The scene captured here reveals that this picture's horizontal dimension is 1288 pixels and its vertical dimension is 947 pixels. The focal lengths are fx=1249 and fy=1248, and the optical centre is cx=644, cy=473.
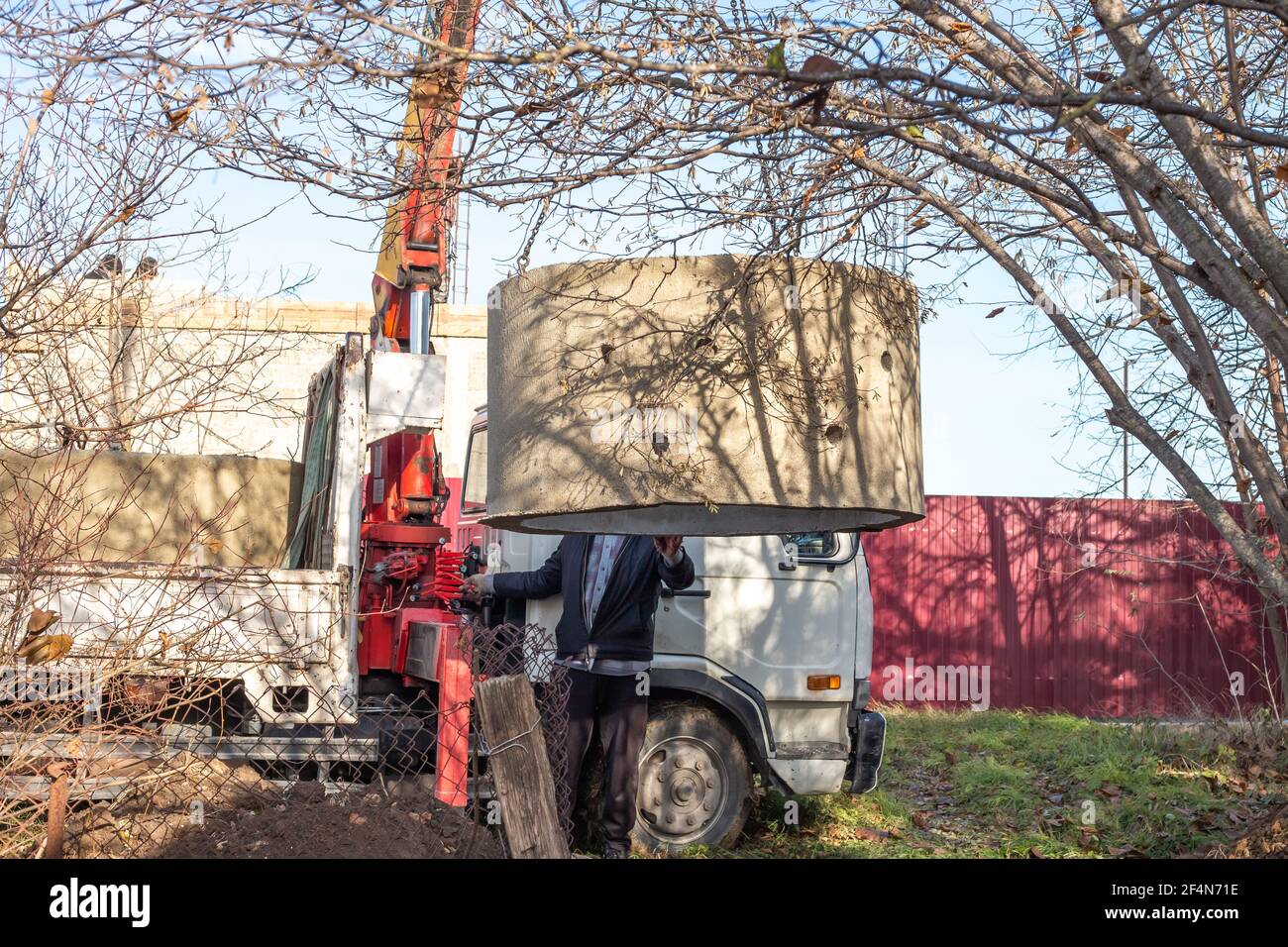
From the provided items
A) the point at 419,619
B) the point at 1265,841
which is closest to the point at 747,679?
the point at 419,619

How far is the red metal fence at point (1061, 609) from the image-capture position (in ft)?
50.3

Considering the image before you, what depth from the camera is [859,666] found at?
7176 millimetres

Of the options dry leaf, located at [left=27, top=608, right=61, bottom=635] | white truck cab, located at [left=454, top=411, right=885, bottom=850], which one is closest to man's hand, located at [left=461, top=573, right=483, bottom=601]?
white truck cab, located at [left=454, top=411, right=885, bottom=850]

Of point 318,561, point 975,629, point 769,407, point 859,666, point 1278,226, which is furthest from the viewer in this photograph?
point 975,629

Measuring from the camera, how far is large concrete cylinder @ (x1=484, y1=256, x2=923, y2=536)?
3830mm

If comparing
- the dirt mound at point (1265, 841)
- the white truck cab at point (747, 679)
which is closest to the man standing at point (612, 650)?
the white truck cab at point (747, 679)

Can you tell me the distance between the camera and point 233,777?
485 cm

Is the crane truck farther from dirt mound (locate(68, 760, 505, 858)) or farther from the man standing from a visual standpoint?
the man standing

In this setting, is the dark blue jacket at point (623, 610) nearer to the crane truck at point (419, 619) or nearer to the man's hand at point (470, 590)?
the crane truck at point (419, 619)

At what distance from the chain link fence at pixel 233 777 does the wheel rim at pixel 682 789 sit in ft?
3.80

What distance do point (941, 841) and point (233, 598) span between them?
14.9ft

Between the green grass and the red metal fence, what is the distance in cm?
407
